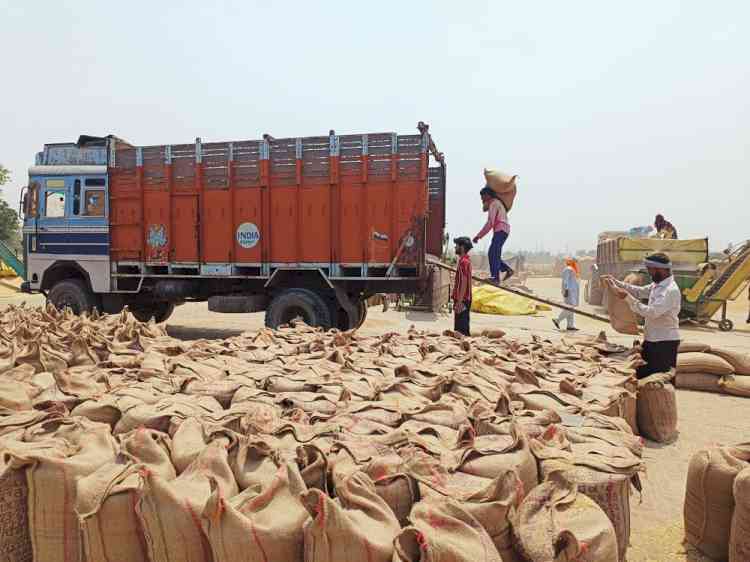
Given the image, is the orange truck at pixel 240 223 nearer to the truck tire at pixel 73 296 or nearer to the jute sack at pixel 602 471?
the truck tire at pixel 73 296

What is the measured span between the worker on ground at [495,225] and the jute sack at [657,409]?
3125 mm

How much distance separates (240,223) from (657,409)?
20.3ft

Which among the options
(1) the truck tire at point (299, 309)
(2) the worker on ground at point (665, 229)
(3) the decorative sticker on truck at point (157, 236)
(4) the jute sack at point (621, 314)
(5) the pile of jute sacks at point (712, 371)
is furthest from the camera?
(2) the worker on ground at point (665, 229)

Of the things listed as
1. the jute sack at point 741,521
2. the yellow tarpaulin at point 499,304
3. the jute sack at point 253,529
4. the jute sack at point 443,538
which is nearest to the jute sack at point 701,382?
the jute sack at point 741,521

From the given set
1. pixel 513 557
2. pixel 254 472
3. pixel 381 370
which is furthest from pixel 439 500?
pixel 381 370

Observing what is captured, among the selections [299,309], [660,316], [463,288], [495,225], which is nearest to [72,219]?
[299,309]

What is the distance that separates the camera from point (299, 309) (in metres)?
8.04

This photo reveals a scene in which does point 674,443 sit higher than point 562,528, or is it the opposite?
point 562,528

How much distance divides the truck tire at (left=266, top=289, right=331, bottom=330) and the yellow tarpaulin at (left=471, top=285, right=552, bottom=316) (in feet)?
24.6

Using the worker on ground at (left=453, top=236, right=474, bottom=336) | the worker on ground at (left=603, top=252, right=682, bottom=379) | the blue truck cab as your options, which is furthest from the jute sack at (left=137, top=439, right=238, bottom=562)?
the blue truck cab

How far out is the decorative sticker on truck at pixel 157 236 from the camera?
860 centimetres

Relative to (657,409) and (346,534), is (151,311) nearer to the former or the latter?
(657,409)

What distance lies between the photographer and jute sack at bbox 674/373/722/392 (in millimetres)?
5996

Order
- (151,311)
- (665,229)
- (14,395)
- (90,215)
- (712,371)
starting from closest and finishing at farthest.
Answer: (14,395)
(712,371)
(90,215)
(151,311)
(665,229)
